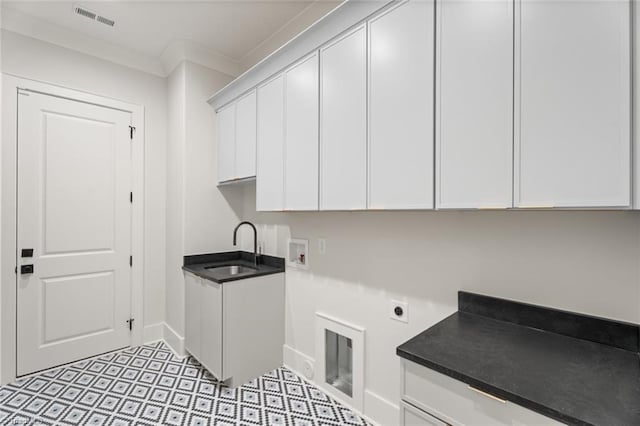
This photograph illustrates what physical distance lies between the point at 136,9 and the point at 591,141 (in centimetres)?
295

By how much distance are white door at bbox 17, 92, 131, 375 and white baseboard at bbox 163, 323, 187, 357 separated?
33cm

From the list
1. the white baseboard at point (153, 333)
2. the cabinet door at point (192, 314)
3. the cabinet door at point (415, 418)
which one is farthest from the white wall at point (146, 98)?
the cabinet door at point (415, 418)

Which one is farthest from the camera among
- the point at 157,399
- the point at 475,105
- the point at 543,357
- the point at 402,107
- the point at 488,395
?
the point at 157,399

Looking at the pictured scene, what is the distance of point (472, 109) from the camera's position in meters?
1.16

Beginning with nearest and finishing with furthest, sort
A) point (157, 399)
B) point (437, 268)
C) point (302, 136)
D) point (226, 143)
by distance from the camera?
1. point (437, 268)
2. point (302, 136)
3. point (157, 399)
4. point (226, 143)

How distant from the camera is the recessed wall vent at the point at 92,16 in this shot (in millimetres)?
2329

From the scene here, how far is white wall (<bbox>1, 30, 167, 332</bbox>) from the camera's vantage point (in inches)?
102

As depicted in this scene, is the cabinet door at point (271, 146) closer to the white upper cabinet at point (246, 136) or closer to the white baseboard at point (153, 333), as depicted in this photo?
the white upper cabinet at point (246, 136)

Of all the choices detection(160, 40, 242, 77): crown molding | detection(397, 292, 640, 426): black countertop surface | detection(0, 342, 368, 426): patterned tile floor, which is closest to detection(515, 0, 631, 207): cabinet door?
detection(397, 292, 640, 426): black countertop surface

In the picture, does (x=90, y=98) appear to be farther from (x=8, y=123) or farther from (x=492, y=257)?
(x=492, y=257)

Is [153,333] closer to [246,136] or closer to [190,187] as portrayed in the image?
[190,187]

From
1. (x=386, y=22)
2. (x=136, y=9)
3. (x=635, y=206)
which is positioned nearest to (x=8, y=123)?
(x=136, y=9)

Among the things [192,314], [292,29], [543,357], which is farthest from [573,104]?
[192,314]

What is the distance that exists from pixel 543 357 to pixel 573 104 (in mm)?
837
